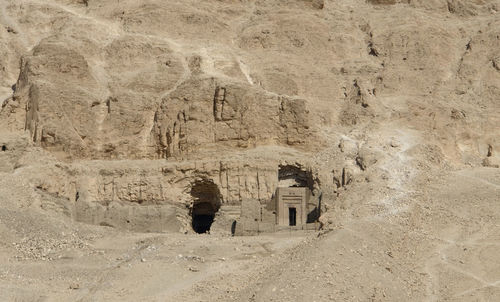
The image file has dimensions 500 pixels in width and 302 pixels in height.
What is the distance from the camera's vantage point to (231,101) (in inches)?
1176

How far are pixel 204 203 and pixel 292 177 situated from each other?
15.4 feet

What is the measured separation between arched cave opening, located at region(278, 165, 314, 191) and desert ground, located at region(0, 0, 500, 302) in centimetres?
13

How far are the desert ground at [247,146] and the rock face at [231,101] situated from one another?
10 cm

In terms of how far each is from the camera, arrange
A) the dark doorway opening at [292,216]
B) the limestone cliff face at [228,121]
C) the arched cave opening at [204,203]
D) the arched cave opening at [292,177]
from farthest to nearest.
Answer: the limestone cliff face at [228,121], the arched cave opening at [204,203], the arched cave opening at [292,177], the dark doorway opening at [292,216]

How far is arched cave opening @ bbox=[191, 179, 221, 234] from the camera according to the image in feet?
95.6

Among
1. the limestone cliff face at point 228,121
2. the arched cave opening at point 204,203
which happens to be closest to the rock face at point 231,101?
the limestone cliff face at point 228,121

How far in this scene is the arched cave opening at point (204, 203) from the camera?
1147 inches

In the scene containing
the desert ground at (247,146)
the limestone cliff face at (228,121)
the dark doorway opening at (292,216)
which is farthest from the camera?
the limestone cliff face at (228,121)

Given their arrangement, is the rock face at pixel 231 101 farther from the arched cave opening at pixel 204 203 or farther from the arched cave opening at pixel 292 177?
the arched cave opening at pixel 204 203

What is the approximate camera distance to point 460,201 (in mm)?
23828

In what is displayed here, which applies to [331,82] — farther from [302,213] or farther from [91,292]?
[91,292]

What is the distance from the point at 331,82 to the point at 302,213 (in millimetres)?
11838

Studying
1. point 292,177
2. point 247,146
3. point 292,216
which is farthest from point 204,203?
point 292,216

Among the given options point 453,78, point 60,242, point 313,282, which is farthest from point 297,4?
point 313,282
